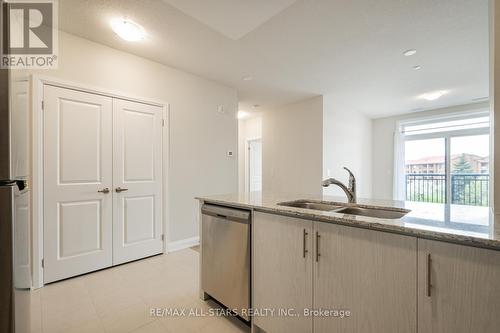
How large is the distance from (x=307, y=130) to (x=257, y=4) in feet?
9.80

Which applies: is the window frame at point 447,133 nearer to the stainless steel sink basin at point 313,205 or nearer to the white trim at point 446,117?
the white trim at point 446,117

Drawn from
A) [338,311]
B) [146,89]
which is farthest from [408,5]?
[146,89]

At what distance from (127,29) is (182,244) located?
Result: 2700 millimetres

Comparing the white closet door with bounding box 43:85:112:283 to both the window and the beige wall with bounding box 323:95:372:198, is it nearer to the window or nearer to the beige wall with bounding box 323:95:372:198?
the beige wall with bounding box 323:95:372:198

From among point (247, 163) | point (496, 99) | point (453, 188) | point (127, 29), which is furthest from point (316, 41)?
point (453, 188)

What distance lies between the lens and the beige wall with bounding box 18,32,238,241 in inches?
97.0

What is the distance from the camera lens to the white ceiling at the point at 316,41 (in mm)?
2004

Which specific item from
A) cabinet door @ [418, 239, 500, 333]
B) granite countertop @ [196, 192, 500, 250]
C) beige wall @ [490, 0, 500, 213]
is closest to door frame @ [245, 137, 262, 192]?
granite countertop @ [196, 192, 500, 250]

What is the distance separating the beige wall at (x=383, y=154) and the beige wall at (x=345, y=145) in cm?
15

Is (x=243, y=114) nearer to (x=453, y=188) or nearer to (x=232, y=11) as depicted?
(x=232, y=11)

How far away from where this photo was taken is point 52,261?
2248 millimetres

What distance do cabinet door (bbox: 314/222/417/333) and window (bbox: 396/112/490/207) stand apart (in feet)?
18.0

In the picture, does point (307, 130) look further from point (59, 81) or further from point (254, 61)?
point (59, 81)

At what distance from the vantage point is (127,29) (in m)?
2.22
